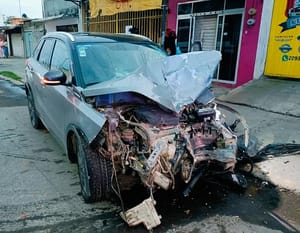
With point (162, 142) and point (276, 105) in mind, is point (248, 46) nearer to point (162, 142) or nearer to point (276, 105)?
point (276, 105)

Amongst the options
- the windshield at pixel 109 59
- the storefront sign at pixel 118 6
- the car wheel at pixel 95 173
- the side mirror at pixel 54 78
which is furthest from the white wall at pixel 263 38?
the car wheel at pixel 95 173

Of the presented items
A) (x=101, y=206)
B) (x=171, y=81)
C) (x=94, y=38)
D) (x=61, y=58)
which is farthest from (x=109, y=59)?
(x=101, y=206)

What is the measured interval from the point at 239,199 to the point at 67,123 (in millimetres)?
2252

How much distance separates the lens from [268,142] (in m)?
4.81

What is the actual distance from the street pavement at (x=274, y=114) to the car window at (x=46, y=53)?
11.7ft

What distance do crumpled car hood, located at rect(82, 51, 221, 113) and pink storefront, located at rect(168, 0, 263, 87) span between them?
5231mm

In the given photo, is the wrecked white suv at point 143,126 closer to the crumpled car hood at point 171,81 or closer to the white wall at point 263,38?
the crumpled car hood at point 171,81

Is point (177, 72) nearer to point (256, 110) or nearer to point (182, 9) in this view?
point (256, 110)

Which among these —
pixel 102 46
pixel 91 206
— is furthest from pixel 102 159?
pixel 102 46

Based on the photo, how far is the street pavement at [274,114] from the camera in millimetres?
3936

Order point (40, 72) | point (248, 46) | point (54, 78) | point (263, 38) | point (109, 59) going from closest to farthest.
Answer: point (54, 78) < point (109, 59) < point (40, 72) < point (263, 38) < point (248, 46)

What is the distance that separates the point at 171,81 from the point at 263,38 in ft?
20.3

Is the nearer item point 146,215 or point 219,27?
point 146,215

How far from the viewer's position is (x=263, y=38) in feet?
27.0
